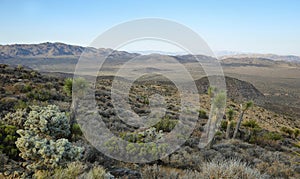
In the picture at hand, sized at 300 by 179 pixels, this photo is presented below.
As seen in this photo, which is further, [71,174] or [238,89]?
[238,89]

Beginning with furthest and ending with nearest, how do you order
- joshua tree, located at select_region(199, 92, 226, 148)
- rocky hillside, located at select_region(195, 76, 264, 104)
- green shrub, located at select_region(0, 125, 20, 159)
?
rocky hillside, located at select_region(195, 76, 264, 104), joshua tree, located at select_region(199, 92, 226, 148), green shrub, located at select_region(0, 125, 20, 159)

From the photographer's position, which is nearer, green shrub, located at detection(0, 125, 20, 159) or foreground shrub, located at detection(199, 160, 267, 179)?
foreground shrub, located at detection(199, 160, 267, 179)

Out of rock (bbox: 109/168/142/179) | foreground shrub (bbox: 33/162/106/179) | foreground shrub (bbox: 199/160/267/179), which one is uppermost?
foreground shrub (bbox: 33/162/106/179)

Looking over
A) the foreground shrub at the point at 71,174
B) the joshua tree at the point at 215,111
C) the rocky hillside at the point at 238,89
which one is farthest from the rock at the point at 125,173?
the rocky hillside at the point at 238,89

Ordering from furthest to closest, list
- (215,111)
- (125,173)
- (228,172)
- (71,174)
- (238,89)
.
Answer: (238,89)
(215,111)
(125,173)
(228,172)
(71,174)

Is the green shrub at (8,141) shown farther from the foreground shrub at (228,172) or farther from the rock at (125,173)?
the foreground shrub at (228,172)

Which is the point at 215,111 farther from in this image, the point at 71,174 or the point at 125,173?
the point at 71,174

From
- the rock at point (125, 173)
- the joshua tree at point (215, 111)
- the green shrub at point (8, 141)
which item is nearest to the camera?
the rock at point (125, 173)

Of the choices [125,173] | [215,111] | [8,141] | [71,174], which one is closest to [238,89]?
[215,111]

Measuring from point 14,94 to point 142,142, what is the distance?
10698 mm

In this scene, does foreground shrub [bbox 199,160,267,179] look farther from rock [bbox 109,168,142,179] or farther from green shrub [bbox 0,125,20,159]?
green shrub [bbox 0,125,20,159]

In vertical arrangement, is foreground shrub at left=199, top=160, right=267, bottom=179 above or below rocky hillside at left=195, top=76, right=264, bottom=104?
above

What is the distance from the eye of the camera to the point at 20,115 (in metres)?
8.04

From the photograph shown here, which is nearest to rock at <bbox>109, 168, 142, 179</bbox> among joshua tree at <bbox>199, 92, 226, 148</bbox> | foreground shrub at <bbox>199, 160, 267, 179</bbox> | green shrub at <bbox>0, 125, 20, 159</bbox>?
foreground shrub at <bbox>199, 160, 267, 179</bbox>
